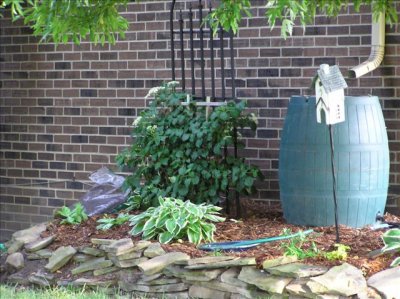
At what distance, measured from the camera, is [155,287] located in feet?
23.0

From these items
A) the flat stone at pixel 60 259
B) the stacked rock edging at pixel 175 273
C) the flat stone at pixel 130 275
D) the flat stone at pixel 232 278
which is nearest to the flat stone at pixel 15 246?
the stacked rock edging at pixel 175 273

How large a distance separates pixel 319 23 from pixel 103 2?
4.34 meters

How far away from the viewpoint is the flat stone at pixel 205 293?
6695mm

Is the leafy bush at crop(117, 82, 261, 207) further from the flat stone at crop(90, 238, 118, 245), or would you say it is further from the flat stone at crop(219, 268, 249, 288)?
the flat stone at crop(219, 268, 249, 288)

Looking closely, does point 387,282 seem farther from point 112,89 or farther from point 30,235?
point 112,89

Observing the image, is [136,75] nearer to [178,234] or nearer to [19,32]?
[19,32]

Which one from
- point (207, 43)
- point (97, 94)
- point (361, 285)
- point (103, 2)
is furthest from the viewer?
point (97, 94)

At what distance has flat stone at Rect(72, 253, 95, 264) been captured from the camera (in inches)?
298

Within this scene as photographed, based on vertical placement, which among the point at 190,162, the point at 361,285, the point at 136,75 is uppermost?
the point at 136,75

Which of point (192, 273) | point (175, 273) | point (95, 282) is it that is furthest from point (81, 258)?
point (192, 273)

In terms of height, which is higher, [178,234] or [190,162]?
[190,162]

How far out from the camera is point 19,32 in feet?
33.6

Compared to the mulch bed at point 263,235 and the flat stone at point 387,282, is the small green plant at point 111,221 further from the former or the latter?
the flat stone at point 387,282

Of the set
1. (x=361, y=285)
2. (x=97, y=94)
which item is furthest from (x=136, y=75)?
(x=361, y=285)
